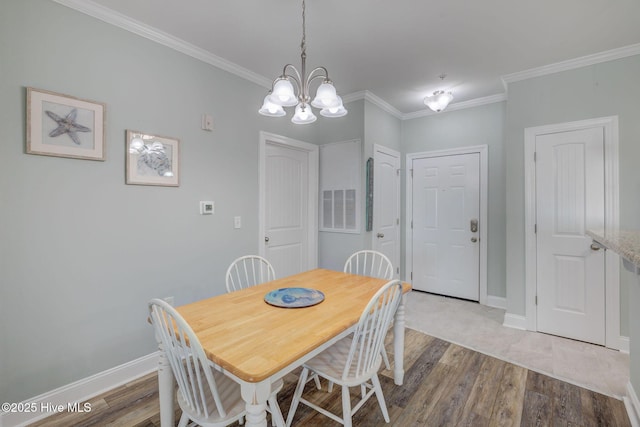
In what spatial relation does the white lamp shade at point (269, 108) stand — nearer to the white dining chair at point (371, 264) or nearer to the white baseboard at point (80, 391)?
the white dining chair at point (371, 264)

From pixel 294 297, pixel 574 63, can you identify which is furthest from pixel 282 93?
pixel 574 63

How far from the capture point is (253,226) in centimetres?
294

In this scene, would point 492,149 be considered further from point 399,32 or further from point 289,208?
point 289,208

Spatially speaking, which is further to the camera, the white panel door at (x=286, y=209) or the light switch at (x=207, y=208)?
the white panel door at (x=286, y=209)

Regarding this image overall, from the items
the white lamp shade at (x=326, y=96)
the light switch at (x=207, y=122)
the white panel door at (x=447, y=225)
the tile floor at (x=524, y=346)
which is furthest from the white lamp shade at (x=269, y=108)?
the white panel door at (x=447, y=225)

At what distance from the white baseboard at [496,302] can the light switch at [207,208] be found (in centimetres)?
335

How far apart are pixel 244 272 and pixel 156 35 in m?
2.10

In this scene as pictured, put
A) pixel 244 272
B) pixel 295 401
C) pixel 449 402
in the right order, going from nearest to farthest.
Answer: pixel 295 401 → pixel 449 402 → pixel 244 272

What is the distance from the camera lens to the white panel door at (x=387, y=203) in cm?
355

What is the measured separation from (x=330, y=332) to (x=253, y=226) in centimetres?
185

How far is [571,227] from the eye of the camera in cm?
266

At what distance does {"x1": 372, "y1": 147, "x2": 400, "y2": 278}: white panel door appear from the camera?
3554 millimetres

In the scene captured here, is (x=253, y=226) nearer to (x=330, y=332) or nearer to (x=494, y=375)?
(x=330, y=332)

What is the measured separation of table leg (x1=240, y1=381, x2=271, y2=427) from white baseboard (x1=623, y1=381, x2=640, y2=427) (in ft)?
6.48
